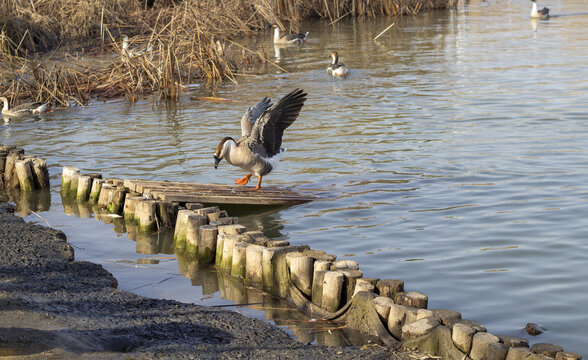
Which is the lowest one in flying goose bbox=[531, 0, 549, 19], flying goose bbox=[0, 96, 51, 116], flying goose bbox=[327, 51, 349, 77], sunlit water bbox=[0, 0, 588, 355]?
sunlit water bbox=[0, 0, 588, 355]

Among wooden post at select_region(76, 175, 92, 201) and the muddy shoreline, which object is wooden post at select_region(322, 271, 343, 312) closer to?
the muddy shoreline

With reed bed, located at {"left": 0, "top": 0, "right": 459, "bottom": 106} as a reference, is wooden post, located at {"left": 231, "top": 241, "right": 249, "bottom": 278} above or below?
below

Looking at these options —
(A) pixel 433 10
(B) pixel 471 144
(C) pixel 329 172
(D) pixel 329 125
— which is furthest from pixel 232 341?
(A) pixel 433 10

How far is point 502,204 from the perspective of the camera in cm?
905

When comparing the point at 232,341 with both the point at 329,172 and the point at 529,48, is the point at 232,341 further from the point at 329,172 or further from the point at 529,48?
the point at 529,48

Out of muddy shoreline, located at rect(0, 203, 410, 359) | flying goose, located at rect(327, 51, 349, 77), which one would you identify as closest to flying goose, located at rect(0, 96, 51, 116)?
flying goose, located at rect(327, 51, 349, 77)

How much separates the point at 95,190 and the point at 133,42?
10.7 metres

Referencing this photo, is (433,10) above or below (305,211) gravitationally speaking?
above

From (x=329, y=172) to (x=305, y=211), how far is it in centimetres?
172

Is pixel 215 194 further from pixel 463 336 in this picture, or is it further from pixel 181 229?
pixel 463 336

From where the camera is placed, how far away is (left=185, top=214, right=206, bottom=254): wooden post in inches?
301

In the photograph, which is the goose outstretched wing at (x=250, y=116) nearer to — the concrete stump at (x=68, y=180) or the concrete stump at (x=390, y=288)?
the concrete stump at (x=68, y=180)

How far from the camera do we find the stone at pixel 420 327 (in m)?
5.09

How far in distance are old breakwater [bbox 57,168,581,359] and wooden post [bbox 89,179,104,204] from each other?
1.54 m
